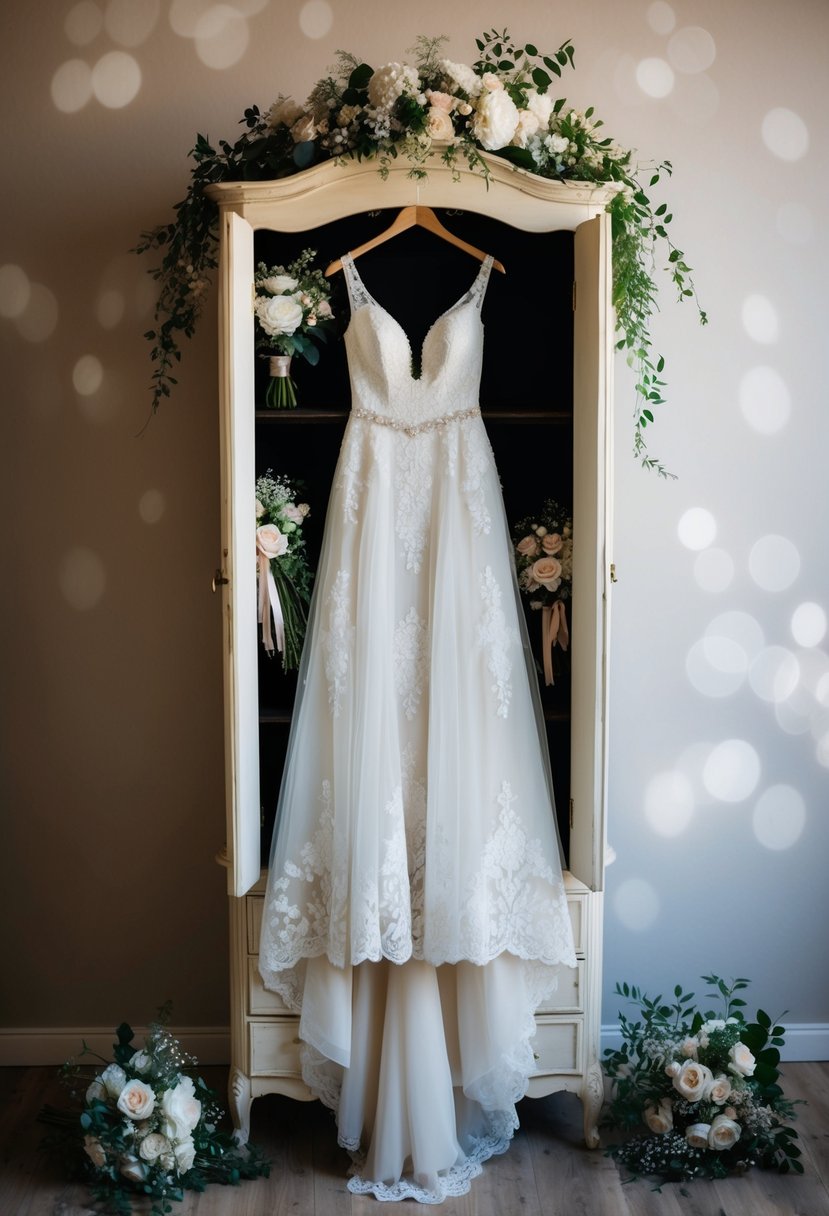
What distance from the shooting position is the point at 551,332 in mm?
2604

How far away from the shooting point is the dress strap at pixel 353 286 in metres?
2.44

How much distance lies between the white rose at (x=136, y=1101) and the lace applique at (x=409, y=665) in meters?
0.98

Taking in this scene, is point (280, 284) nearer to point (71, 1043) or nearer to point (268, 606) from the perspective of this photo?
point (268, 606)

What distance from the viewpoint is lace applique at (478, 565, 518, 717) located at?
2.32 metres

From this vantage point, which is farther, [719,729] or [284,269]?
[719,729]

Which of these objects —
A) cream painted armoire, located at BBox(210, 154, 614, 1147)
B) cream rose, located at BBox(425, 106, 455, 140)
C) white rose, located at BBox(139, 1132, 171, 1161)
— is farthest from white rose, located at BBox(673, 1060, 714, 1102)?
cream rose, located at BBox(425, 106, 455, 140)

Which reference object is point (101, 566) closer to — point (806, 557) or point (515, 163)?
point (515, 163)

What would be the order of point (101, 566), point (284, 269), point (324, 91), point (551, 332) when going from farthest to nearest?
point (101, 566)
point (551, 332)
point (284, 269)
point (324, 91)

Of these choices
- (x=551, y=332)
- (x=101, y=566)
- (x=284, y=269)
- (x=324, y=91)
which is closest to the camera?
(x=324, y=91)

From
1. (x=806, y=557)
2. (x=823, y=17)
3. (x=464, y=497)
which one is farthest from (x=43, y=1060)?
(x=823, y=17)

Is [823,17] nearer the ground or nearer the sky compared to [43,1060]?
nearer the sky

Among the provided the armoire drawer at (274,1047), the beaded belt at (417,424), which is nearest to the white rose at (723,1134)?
the armoire drawer at (274,1047)

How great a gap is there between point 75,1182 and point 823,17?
3.22m

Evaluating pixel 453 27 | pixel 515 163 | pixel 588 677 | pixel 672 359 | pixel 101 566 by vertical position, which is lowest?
pixel 588 677
